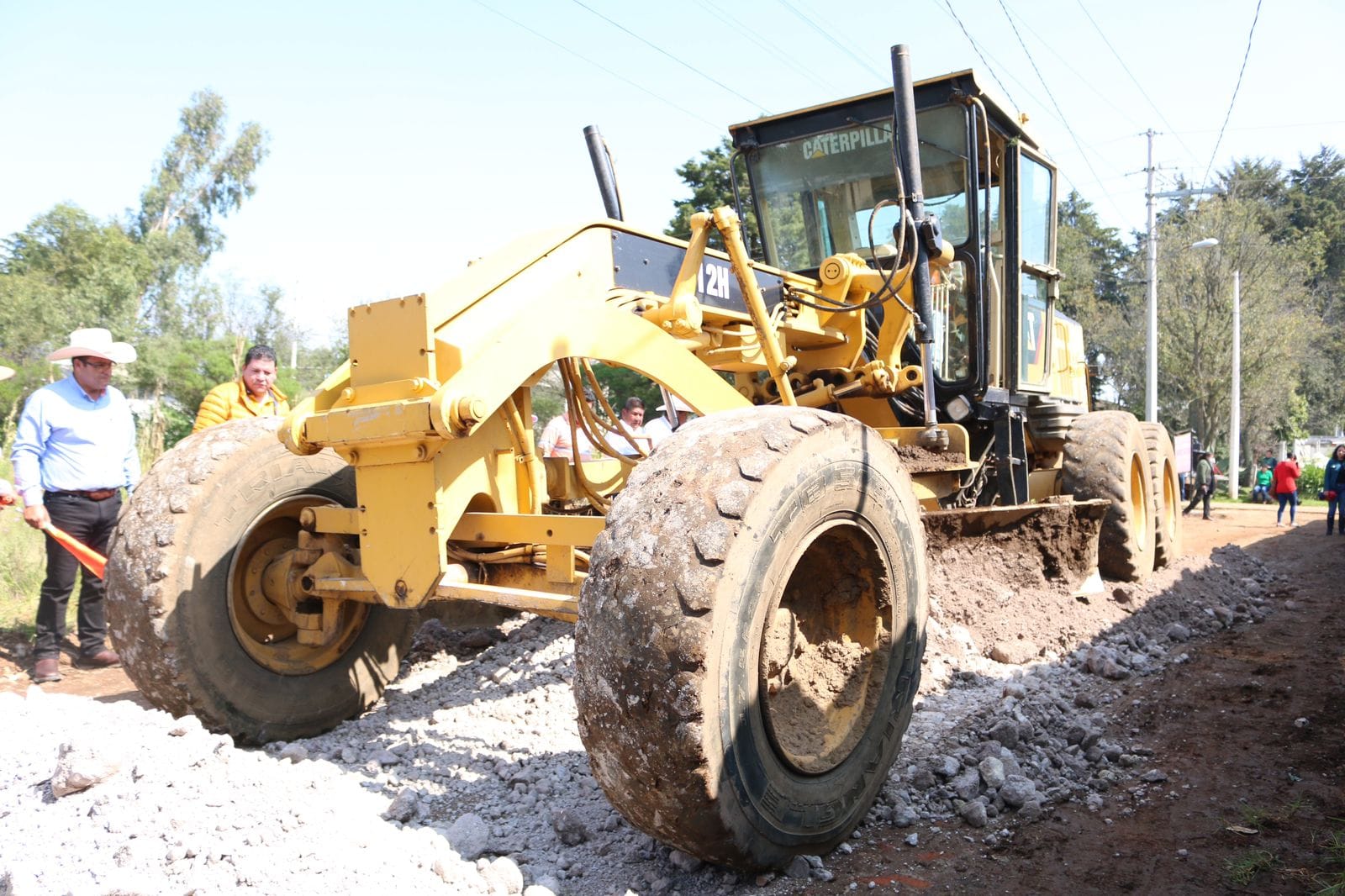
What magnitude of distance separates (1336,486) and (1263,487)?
11398 millimetres

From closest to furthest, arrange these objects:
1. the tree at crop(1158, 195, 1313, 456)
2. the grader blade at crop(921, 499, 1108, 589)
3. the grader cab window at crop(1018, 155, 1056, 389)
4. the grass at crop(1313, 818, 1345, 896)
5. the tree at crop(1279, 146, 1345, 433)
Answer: the grass at crop(1313, 818, 1345, 896) < the grader blade at crop(921, 499, 1108, 589) < the grader cab window at crop(1018, 155, 1056, 389) < the tree at crop(1158, 195, 1313, 456) < the tree at crop(1279, 146, 1345, 433)

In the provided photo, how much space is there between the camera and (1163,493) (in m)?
8.40

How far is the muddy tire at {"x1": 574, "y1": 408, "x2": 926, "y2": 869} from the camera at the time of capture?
2.51 m

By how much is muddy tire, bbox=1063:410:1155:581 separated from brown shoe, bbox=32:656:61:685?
6894 mm

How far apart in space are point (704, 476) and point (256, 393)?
14.3 ft

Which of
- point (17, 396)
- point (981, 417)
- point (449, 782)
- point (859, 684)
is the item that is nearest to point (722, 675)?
point (859, 684)

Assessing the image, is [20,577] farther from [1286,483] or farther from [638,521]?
[1286,483]

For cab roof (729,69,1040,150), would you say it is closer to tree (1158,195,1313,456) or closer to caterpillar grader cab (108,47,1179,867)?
caterpillar grader cab (108,47,1179,867)

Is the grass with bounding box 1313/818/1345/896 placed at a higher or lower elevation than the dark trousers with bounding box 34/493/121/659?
lower

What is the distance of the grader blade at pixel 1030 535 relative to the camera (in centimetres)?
574

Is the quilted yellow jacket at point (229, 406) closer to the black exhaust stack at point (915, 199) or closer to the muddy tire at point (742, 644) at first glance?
the black exhaust stack at point (915, 199)

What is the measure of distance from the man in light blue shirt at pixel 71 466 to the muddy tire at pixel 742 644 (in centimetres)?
455

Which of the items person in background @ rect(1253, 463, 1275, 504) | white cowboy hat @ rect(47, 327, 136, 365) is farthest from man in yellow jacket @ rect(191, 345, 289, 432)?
person in background @ rect(1253, 463, 1275, 504)

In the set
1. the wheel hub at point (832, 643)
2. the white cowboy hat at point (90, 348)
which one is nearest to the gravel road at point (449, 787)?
the wheel hub at point (832, 643)
